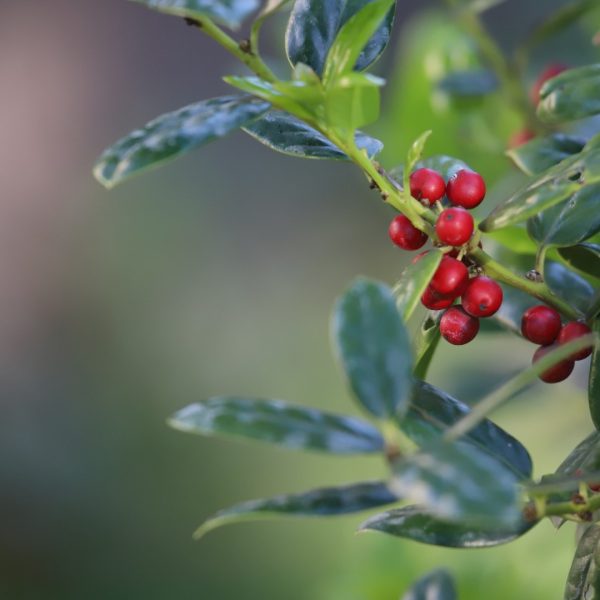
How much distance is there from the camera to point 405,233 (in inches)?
Answer: 20.6

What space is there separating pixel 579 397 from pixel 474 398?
160mm

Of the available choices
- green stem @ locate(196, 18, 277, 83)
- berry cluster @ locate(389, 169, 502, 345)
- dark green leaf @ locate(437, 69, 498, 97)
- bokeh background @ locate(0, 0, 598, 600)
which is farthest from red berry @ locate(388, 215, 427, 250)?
bokeh background @ locate(0, 0, 598, 600)

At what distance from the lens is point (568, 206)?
1.83 ft

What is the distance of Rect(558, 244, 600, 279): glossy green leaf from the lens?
60 cm

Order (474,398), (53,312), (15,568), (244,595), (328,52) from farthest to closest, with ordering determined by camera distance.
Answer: (53,312) < (15,568) < (244,595) < (474,398) < (328,52)

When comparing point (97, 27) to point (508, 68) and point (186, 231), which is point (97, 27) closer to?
point (186, 231)

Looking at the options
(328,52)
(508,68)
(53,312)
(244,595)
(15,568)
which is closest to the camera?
(328,52)

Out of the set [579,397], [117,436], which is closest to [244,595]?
[117,436]

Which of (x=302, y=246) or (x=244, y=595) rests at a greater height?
(x=302, y=246)

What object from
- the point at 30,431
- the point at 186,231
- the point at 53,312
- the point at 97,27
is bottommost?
the point at 30,431

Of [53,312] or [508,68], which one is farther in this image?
[53,312]

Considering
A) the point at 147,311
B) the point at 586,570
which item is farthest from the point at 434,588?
→ the point at 147,311

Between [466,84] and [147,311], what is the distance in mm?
2018

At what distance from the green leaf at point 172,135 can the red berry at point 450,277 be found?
123 millimetres
